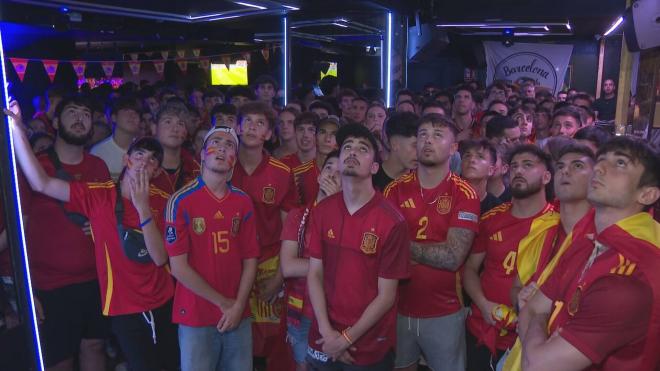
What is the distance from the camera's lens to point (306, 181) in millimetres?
4211

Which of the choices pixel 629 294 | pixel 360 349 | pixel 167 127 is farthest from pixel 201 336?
pixel 629 294

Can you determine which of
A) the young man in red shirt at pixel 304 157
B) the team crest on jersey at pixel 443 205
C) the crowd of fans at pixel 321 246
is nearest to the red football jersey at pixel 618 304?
the crowd of fans at pixel 321 246

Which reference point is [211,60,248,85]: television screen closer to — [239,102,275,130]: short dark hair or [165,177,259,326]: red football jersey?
[239,102,275,130]: short dark hair

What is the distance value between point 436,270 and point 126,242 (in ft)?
5.92

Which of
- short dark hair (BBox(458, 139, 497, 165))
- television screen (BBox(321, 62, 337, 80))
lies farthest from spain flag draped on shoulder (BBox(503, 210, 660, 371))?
television screen (BBox(321, 62, 337, 80))

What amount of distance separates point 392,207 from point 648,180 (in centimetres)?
117

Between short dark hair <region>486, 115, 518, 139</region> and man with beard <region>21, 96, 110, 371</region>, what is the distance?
11.3 feet

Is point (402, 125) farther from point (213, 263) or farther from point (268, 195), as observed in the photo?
point (213, 263)

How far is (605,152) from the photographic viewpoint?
228 cm

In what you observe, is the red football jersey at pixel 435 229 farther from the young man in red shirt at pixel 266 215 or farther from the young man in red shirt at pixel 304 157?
the young man in red shirt at pixel 304 157

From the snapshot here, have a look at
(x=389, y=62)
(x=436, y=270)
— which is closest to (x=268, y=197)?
(x=436, y=270)

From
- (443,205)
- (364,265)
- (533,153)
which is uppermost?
(533,153)

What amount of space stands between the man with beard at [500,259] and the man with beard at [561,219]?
0.58ft

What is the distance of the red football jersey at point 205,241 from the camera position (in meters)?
3.01
